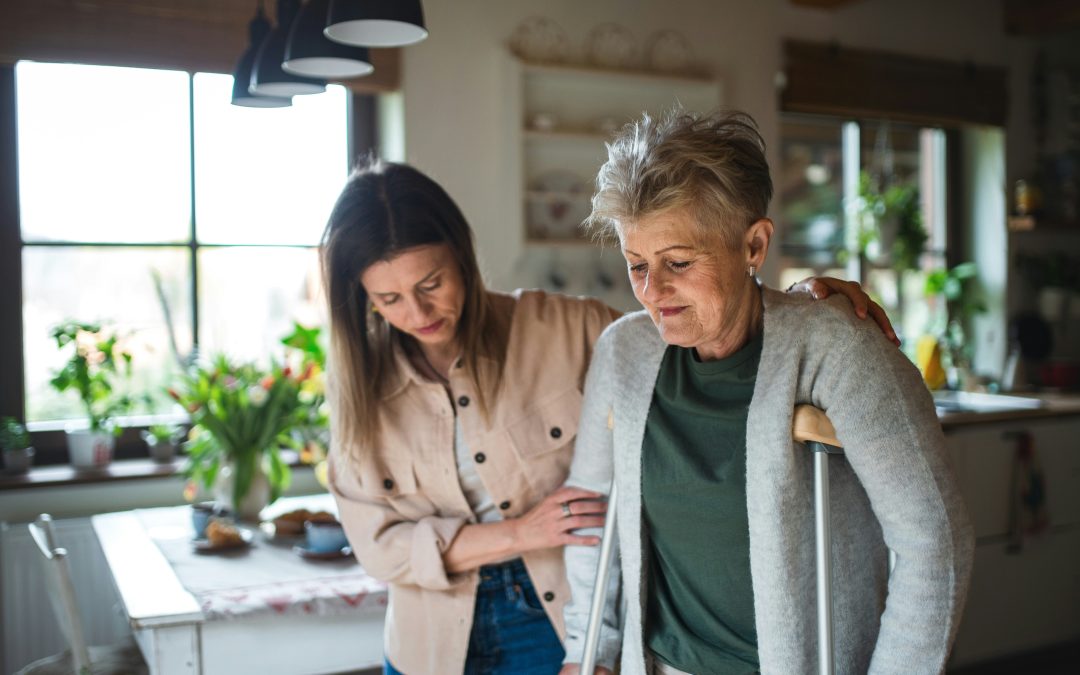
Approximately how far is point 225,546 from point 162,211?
1390 millimetres

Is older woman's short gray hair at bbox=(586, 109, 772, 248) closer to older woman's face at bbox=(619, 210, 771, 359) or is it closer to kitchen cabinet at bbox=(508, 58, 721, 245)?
older woman's face at bbox=(619, 210, 771, 359)

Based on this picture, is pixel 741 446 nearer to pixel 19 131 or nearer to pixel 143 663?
pixel 143 663

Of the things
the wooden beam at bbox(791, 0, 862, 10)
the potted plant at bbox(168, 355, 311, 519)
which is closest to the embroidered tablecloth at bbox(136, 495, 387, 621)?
the potted plant at bbox(168, 355, 311, 519)

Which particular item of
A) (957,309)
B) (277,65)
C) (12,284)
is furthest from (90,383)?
(957,309)

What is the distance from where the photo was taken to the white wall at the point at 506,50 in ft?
11.9

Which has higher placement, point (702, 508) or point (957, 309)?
point (957, 309)

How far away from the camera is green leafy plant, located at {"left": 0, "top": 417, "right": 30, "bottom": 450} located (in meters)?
3.05

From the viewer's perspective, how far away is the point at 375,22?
6.24 ft

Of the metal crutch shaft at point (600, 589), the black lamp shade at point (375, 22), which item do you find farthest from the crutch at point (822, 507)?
the black lamp shade at point (375, 22)

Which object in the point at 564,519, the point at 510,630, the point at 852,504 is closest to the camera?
the point at 852,504

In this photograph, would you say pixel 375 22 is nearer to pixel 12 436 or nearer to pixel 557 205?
pixel 12 436

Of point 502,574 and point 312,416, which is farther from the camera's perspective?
point 312,416

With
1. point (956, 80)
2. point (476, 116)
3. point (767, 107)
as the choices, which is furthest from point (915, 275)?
point (476, 116)

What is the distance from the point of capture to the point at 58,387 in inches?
121
